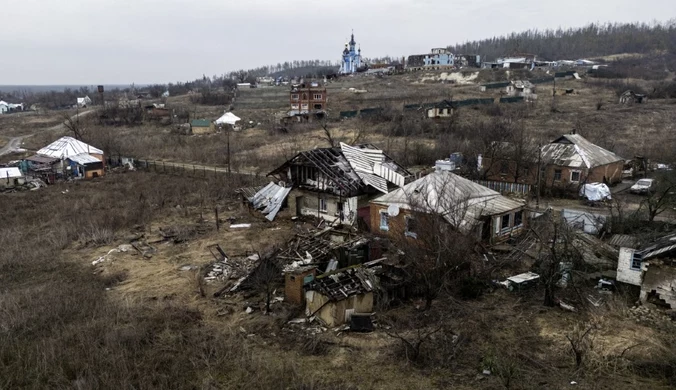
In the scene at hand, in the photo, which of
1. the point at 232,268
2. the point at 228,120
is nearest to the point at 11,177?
the point at 232,268

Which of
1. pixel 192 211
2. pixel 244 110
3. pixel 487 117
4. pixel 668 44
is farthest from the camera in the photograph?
pixel 668 44

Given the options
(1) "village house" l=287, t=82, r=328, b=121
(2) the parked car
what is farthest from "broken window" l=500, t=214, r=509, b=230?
(1) "village house" l=287, t=82, r=328, b=121

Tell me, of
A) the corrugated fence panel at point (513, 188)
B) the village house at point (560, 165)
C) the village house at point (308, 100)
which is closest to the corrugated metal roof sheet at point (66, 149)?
the village house at point (308, 100)

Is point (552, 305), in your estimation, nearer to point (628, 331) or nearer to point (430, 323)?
point (628, 331)

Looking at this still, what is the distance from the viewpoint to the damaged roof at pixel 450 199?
55.4 feet

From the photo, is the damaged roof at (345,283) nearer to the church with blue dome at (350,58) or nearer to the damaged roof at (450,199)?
the damaged roof at (450,199)

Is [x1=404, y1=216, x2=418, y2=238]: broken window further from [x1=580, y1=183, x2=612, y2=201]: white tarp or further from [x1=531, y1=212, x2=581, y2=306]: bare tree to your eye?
[x1=580, y1=183, x2=612, y2=201]: white tarp

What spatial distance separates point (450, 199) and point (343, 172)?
19.5 ft

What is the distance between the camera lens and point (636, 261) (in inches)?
546

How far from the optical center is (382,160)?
2422 centimetres

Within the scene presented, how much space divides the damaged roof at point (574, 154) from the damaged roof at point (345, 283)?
61.9ft

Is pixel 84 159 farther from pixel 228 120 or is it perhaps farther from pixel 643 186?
pixel 643 186

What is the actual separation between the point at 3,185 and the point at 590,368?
3718 centimetres

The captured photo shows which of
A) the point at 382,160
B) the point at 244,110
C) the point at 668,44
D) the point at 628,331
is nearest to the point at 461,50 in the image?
the point at 668,44
